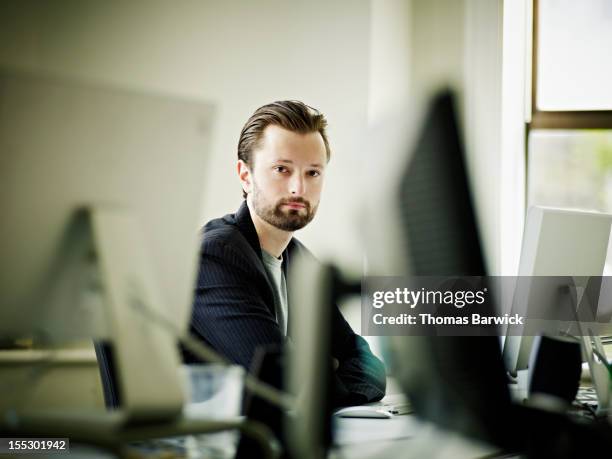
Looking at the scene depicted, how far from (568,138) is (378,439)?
2.44 meters

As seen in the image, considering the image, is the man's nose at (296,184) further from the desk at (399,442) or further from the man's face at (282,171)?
the desk at (399,442)

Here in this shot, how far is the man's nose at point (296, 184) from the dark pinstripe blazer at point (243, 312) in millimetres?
188

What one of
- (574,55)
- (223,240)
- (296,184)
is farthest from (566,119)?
(223,240)

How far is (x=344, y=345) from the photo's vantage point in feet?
6.48

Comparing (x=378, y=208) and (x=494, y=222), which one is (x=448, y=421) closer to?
(x=378, y=208)

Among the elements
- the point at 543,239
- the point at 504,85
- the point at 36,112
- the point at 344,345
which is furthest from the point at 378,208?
the point at 504,85

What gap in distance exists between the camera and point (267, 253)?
6.86 ft

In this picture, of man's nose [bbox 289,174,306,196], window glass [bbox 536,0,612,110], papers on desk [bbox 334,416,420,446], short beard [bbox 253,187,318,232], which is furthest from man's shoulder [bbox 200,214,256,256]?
window glass [bbox 536,0,612,110]

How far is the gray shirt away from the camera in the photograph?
1.97 m

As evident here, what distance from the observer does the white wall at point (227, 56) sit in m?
2.58

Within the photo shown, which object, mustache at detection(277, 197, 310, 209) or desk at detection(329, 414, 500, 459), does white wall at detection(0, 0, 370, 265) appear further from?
desk at detection(329, 414, 500, 459)

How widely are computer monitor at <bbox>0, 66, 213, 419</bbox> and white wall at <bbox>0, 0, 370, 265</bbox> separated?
1.49 metres
